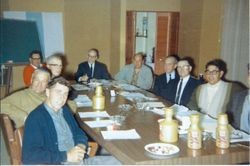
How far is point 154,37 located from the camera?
543cm

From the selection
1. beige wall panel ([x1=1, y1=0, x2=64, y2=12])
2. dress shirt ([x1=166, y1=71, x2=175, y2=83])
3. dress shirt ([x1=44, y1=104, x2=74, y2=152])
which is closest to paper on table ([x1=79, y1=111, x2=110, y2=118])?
dress shirt ([x1=44, y1=104, x2=74, y2=152])

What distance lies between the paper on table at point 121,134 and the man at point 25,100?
0.63m

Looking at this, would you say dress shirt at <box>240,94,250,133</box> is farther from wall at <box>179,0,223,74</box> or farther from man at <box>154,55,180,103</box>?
wall at <box>179,0,223,74</box>

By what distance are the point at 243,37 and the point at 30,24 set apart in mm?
2982

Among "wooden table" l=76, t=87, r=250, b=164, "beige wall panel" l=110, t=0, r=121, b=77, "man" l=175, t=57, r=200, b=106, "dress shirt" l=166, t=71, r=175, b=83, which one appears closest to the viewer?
"wooden table" l=76, t=87, r=250, b=164

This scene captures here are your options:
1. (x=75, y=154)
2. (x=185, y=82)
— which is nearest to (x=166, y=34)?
(x=185, y=82)

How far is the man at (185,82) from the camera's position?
10.00 feet

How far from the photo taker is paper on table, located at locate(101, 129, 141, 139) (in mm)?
1797

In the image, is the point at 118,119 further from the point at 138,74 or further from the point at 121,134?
the point at 138,74

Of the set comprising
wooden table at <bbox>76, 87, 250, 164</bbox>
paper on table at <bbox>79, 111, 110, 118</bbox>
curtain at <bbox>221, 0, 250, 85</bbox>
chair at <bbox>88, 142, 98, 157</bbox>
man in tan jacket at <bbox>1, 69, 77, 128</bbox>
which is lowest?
chair at <bbox>88, 142, 98, 157</bbox>

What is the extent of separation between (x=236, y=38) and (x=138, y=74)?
58.4 inches

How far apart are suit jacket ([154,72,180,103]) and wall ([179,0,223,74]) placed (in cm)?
148

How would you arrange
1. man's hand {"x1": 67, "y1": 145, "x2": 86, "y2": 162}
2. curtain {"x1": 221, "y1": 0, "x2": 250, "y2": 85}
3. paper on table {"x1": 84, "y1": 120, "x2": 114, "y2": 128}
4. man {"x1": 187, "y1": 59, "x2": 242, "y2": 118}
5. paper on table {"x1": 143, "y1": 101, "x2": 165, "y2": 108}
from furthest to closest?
curtain {"x1": 221, "y1": 0, "x2": 250, "y2": 85}, man {"x1": 187, "y1": 59, "x2": 242, "y2": 118}, paper on table {"x1": 143, "y1": 101, "x2": 165, "y2": 108}, paper on table {"x1": 84, "y1": 120, "x2": 114, "y2": 128}, man's hand {"x1": 67, "y1": 145, "x2": 86, "y2": 162}

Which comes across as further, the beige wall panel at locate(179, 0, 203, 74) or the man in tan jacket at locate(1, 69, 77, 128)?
the beige wall panel at locate(179, 0, 203, 74)
